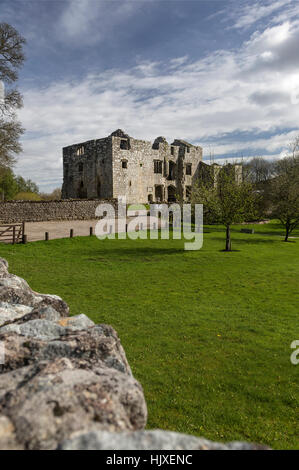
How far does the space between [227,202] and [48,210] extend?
19.8m

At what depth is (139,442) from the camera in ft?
4.76

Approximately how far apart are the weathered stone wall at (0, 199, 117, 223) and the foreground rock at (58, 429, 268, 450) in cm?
3188

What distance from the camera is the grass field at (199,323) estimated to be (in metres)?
4.48

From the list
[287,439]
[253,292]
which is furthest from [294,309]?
[287,439]

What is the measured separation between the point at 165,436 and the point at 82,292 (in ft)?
31.0

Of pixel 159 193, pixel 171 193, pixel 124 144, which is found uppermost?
pixel 124 144

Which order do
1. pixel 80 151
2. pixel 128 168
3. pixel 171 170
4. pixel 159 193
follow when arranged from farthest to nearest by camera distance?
pixel 171 170 < pixel 159 193 < pixel 80 151 < pixel 128 168

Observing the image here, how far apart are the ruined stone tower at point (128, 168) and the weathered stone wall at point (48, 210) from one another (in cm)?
851

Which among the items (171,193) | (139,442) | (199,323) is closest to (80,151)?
(171,193)

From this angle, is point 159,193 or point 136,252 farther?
point 159,193

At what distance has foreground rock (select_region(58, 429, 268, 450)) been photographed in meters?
1.40
